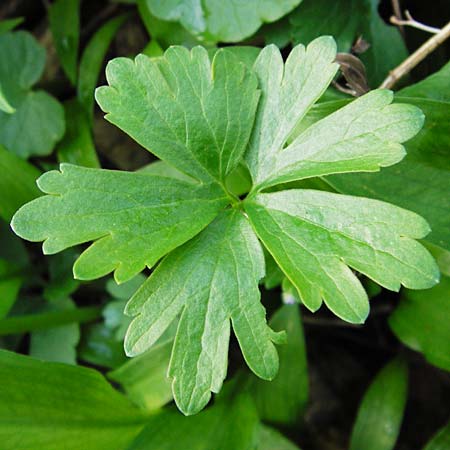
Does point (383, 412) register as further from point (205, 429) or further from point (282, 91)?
point (282, 91)

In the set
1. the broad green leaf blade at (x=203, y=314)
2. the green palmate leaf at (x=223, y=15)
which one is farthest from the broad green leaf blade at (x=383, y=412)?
the green palmate leaf at (x=223, y=15)

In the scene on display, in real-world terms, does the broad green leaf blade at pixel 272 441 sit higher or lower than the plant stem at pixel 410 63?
lower

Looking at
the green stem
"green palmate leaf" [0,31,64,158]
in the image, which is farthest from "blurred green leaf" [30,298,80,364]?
"green palmate leaf" [0,31,64,158]

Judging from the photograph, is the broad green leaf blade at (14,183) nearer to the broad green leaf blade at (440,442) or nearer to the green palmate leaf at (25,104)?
the green palmate leaf at (25,104)

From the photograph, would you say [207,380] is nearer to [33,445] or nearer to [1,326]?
[33,445]

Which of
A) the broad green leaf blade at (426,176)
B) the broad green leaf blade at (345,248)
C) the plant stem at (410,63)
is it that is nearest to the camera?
the broad green leaf blade at (345,248)

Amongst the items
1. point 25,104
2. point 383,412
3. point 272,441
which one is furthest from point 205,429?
point 25,104
